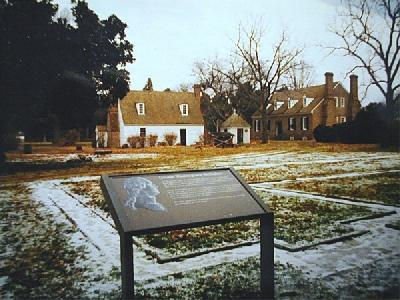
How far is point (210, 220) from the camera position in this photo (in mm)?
3486

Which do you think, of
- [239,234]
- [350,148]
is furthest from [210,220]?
[350,148]

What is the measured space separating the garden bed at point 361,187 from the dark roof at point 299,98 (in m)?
26.4

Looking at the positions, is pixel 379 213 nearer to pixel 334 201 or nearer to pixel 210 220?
pixel 334 201

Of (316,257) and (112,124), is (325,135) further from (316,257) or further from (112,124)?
(316,257)

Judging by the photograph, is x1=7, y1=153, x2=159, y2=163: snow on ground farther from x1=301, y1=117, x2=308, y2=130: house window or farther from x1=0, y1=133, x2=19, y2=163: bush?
x1=301, y1=117, x2=308, y2=130: house window

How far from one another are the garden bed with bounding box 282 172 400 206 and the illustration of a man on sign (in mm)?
5703

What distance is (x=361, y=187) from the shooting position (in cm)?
927

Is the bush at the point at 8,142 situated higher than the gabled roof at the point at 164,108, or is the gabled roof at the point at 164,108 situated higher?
the gabled roof at the point at 164,108

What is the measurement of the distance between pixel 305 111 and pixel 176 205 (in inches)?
1455

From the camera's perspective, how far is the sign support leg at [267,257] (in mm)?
3494

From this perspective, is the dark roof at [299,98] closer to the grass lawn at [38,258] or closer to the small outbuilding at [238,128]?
the small outbuilding at [238,128]

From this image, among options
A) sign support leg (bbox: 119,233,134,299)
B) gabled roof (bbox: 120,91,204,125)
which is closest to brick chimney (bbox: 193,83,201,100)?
gabled roof (bbox: 120,91,204,125)

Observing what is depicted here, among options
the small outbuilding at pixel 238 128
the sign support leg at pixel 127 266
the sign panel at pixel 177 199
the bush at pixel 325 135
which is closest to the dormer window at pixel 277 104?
the small outbuilding at pixel 238 128

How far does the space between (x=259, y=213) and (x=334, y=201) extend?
4628mm
